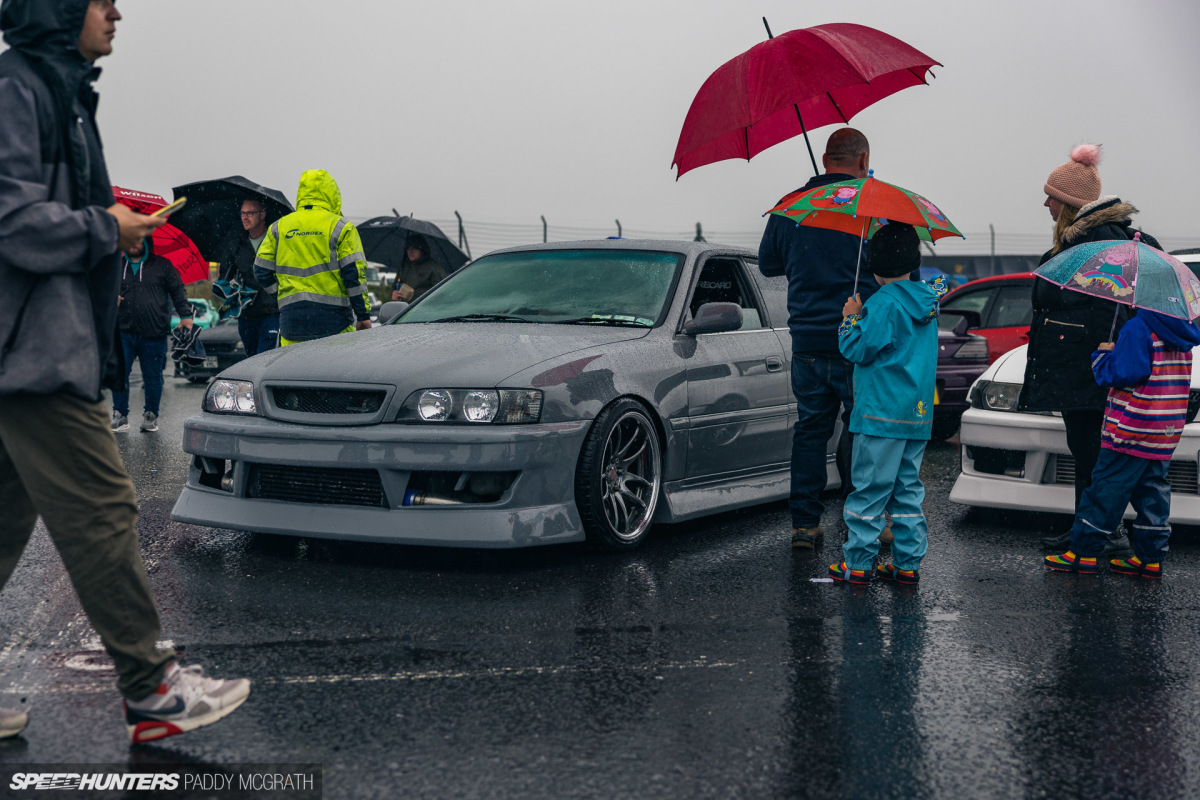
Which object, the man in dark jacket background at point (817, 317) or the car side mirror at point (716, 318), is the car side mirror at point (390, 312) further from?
the man in dark jacket background at point (817, 317)

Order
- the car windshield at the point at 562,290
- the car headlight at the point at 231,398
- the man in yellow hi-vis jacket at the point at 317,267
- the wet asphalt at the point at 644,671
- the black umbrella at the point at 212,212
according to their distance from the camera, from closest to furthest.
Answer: the wet asphalt at the point at 644,671, the car headlight at the point at 231,398, the car windshield at the point at 562,290, the man in yellow hi-vis jacket at the point at 317,267, the black umbrella at the point at 212,212

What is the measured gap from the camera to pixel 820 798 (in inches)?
101

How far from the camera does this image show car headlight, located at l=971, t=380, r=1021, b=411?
19.1 ft

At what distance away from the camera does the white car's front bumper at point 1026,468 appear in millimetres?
5352

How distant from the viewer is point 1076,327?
16.3 ft

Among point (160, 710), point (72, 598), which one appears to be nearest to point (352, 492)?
point (72, 598)

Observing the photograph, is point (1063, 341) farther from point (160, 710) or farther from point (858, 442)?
point (160, 710)

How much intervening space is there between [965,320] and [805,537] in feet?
16.7

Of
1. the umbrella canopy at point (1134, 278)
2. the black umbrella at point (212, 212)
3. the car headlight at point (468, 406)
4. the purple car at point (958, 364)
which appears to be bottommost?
the purple car at point (958, 364)

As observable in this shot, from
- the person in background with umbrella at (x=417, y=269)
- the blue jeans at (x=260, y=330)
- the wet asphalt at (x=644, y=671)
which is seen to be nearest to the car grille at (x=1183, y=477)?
the wet asphalt at (x=644, y=671)

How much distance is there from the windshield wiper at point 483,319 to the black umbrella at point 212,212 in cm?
378

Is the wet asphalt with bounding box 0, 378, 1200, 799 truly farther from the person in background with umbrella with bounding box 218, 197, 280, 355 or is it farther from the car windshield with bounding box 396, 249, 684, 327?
the person in background with umbrella with bounding box 218, 197, 280, 355

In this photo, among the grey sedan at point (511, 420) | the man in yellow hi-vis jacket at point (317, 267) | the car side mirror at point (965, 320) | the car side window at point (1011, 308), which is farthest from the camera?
the car side window at point (1011, 308)

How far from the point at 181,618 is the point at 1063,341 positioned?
3657mm
